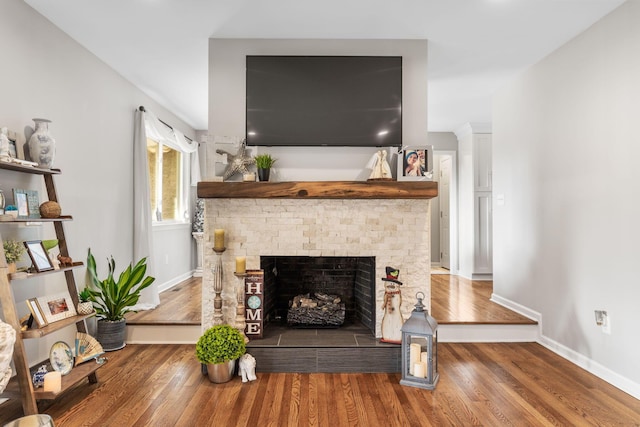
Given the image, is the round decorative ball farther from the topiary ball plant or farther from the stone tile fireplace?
the topiary ball plant

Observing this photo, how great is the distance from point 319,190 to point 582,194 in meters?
2.03

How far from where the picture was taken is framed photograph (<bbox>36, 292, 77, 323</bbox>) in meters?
2.50

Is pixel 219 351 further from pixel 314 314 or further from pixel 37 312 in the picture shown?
pixel 37 312

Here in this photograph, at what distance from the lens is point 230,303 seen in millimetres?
3178

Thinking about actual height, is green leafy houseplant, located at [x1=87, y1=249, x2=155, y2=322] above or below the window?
below

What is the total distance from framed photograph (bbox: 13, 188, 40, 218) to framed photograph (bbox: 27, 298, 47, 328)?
53cm

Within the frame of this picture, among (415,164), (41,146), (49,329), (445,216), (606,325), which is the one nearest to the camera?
(49,329)

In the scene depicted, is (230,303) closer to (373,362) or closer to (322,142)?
(373,362)

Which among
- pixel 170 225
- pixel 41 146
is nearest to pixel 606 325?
pixel 41 146

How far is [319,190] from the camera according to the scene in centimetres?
301

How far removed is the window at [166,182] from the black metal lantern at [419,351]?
11.8 feet

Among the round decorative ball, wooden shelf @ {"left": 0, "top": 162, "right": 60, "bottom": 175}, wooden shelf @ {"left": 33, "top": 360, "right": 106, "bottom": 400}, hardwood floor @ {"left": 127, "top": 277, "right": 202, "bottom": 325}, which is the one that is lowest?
wooden shelf @ {"left": 33, "top": 360, "right": 106, "bottom": 400}

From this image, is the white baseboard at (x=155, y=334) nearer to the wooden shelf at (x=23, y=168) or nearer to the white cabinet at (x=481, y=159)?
the wooden shelf at (x=23, y=168)

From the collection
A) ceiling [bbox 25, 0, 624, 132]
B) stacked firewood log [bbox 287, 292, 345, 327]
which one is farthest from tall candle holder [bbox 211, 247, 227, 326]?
ceiling [bbox 25, 0, 624, 132]
